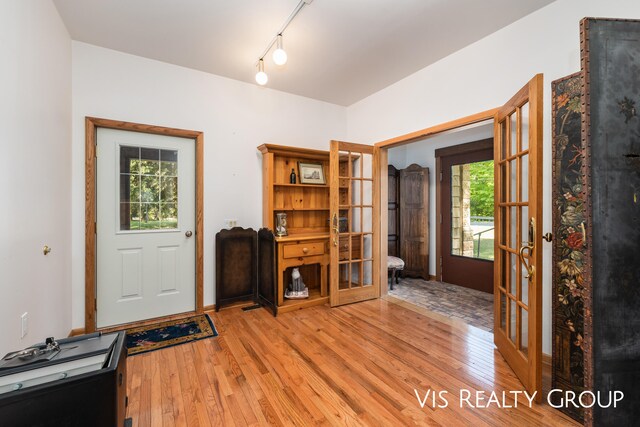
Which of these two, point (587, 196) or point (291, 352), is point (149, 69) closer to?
point (291, 352)

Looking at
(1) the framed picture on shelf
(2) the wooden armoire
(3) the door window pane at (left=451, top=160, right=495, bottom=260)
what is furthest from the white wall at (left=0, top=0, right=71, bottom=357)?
(3) the door window pane at (left=451, top=160, right=495, bottom=260)

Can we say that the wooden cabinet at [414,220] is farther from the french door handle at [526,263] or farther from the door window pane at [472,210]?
the french door handle at [526,263]

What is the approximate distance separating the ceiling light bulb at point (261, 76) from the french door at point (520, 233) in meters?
2.10

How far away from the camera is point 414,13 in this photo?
89.7 inches

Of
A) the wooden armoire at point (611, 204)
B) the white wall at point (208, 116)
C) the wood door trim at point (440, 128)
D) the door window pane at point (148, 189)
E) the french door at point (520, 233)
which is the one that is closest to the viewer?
Answer: the wooden armoire at point (611, 204)

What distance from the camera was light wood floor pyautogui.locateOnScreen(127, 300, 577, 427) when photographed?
1.63 meters

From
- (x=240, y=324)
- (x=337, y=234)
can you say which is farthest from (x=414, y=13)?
(x=240, y=324)

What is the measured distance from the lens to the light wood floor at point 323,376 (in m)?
1.63

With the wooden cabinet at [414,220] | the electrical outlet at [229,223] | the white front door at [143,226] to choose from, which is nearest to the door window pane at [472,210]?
the wooden cabinet at [414,220]

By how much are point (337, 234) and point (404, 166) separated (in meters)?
2.78

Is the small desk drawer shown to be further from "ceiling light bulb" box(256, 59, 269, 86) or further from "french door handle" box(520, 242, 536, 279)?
"french door handle" box(520, 242, 536, 279)

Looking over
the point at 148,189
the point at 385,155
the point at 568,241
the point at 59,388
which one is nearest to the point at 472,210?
the point at 385,155

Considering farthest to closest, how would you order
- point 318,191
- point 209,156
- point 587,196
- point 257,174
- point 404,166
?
point 404,166 → point 318,191 → point 257,174 → point 209,156 → point 587,196

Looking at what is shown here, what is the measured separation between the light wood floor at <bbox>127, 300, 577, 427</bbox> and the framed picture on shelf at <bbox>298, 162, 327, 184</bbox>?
1.83m
